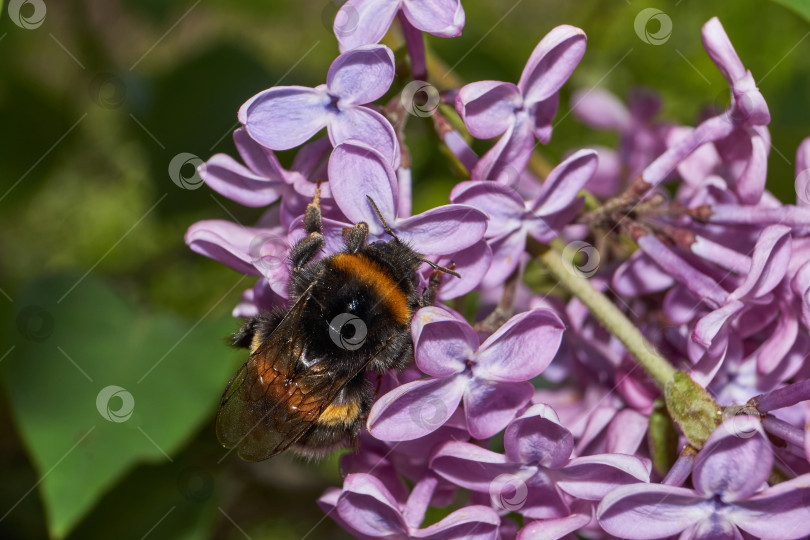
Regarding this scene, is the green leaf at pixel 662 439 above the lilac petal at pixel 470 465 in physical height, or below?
above

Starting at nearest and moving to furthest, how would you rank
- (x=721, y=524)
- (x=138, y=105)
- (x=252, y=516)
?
(x=721, y=524) < (x=138, y=105) < (x=252, y=516)

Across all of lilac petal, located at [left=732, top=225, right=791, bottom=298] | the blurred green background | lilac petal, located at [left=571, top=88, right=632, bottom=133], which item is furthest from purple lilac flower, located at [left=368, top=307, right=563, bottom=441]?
lilac petal, located at [left=571, top=88, right=632, bottom=133]

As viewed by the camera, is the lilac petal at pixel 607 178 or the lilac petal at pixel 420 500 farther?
the lilac petal at pixel 607 178

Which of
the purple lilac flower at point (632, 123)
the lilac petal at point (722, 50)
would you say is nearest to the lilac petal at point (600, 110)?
the purple lilac flower at point (632, 123)

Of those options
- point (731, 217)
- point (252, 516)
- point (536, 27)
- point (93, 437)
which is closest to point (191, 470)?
point (93, 437)

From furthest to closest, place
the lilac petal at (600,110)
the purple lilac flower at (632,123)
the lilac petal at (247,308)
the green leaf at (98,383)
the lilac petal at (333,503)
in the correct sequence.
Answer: the lilac petal at (600,110), the purple lilac flower at (632,123), the green leaf at (98,383), the lilac petal at (247,308), the lilac petal at (333,503)

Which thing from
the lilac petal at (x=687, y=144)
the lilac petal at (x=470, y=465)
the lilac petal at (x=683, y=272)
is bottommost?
the lilac petal at (x=470, y=465)

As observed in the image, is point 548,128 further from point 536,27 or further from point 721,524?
point 536,27

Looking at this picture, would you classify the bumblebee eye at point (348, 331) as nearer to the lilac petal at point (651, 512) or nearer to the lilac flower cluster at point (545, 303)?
the lilac flower cluster at point (545, 303)

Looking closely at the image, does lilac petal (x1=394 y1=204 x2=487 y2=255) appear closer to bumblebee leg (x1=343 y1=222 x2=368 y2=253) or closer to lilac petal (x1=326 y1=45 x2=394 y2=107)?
bumblebee leg (x1=343 y1=222 x2=368 y2=253)
